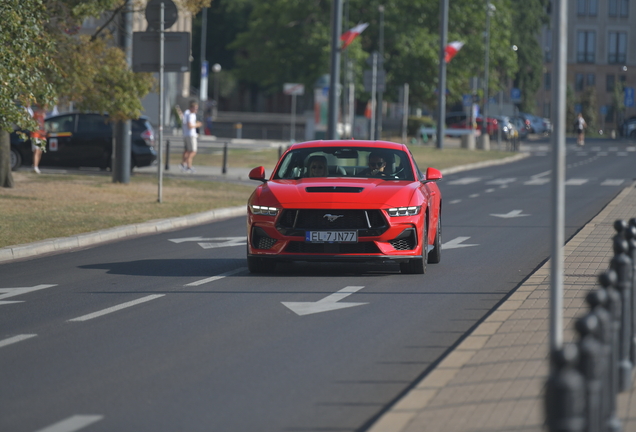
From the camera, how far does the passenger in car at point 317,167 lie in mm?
12992

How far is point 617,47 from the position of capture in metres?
113

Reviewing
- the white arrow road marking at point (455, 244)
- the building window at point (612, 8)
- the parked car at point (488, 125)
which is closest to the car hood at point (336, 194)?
the white arrow road marking at point (455, 244)

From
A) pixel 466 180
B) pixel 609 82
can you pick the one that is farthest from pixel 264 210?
pixel 609 82

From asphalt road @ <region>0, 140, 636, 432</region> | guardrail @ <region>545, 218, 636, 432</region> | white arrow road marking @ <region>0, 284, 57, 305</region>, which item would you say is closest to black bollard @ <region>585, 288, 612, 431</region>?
guardrail @ <region>545, 218, 636, 432</region>

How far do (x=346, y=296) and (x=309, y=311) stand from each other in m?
1.00

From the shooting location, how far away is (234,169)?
35.0 meters

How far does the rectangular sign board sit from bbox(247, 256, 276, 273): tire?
930 cm

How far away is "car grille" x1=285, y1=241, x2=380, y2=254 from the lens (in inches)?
466

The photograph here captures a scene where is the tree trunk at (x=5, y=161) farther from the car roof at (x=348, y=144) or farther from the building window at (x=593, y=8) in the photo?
the building window at (x=593, y=8)

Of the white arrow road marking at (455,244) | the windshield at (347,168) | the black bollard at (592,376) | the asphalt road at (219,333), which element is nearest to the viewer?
the black bollard at (592,376)

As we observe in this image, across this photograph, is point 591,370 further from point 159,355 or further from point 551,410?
point 159,355

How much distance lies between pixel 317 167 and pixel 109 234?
497 cm

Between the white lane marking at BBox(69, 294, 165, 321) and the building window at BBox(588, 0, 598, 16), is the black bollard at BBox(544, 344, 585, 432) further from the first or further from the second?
the building window at BBox(588, 0, 598, 16)

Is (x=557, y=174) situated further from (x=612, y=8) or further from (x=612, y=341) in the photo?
(x=612, y=8)
